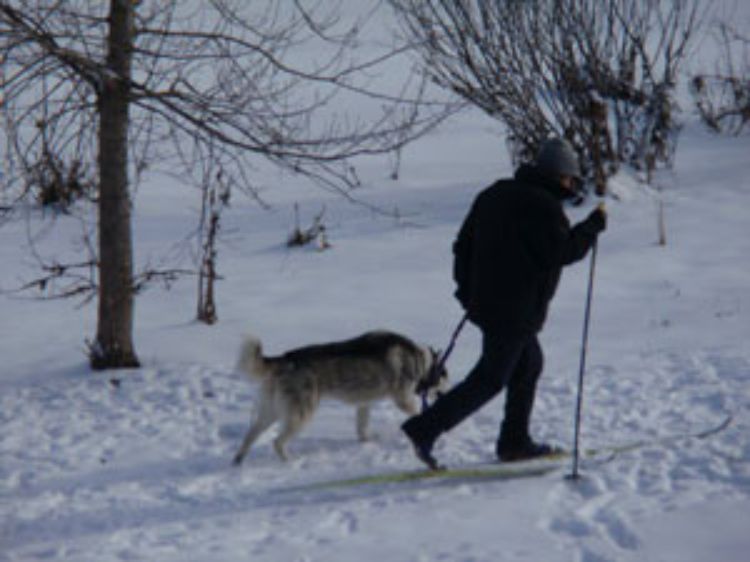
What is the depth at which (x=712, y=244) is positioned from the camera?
10.9 m

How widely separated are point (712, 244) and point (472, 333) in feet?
13.2

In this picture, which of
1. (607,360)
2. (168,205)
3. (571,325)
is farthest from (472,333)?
(168,205)

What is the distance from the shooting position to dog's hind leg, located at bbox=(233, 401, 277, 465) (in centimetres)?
560

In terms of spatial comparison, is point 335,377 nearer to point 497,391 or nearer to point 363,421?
point 363,421

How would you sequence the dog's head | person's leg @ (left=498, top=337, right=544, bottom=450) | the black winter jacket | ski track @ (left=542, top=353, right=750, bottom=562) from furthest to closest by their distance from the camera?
the dog's head
person's leg @ (left=498, top=337, right=544, bottom=450)
the black winter jacket
ski track @ (left=542, top=353, right=750, bottom=562)

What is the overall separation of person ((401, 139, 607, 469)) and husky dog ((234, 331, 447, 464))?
0.77m

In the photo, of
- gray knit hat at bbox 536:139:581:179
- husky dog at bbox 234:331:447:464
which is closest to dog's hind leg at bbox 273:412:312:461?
husky dog at bbox 234:331:447:464

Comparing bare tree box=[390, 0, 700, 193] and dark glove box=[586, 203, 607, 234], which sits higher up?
bare tree box=[390, 0, 700, 193]

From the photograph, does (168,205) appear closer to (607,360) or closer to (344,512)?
(607,360)

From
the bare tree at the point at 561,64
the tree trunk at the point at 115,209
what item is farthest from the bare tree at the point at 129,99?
the bare tree at the point at 561,64

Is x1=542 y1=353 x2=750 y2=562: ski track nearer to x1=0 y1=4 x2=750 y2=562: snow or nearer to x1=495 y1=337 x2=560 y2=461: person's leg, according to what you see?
x1=0 y1=4 x2=750 y2=562: snow

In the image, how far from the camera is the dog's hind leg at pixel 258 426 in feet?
18.4

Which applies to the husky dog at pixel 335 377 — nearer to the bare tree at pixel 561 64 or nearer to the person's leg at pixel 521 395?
the person's leg at pixel 521 395

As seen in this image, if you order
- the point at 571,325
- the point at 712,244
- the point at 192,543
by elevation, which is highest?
the point at 712,244
